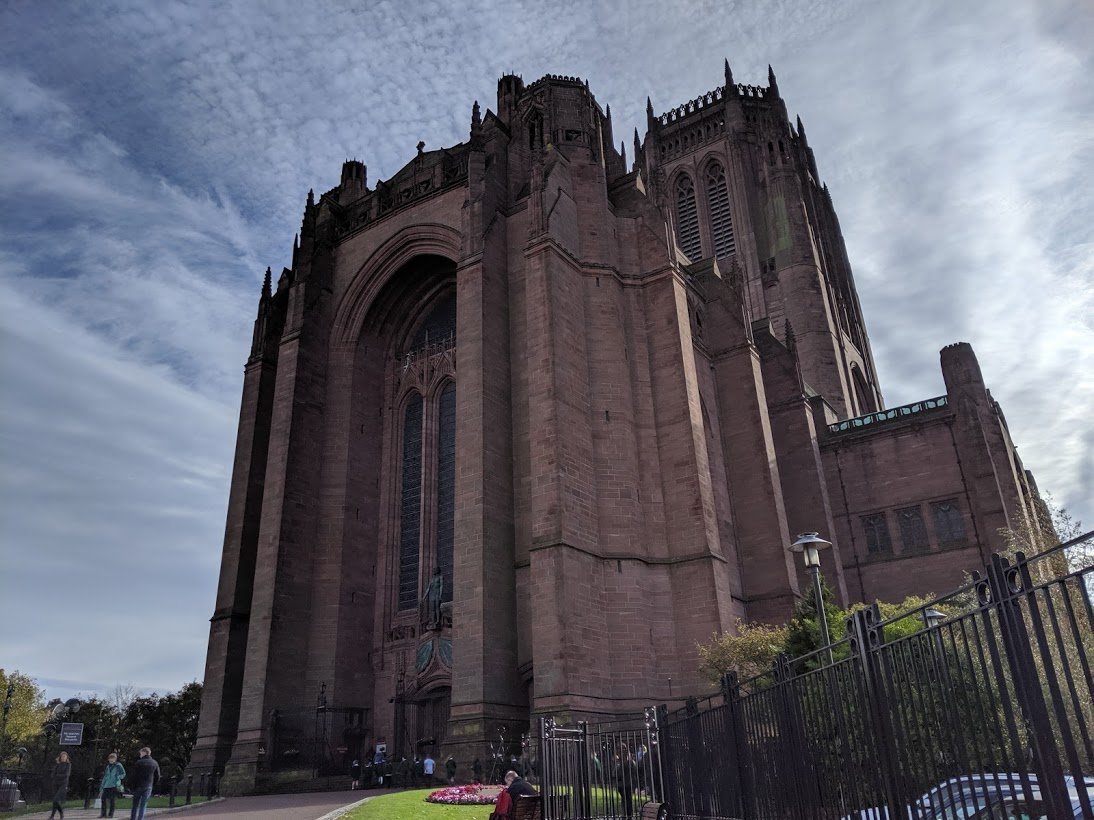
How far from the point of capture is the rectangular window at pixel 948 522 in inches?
1209

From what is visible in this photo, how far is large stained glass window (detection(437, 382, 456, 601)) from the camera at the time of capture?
2839cm

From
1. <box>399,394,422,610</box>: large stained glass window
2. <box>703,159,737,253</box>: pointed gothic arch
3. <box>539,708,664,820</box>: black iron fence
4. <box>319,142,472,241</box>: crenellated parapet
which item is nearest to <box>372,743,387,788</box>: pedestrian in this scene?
<box>399,394,422,610</box>: large stained glass window

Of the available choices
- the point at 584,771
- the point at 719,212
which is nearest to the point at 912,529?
the point at 584,771

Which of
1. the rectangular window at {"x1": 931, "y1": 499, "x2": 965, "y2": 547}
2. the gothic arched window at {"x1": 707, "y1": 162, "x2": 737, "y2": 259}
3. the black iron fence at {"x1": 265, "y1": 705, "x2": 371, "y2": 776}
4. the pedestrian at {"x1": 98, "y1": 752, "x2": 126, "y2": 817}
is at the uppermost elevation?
the gothic arched window at {"x1": 707, "y1": 162, "x2": 737, "y2": 259}

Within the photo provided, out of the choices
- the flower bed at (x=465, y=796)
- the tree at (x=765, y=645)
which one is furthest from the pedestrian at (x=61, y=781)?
the tree at (x=765, y=645)

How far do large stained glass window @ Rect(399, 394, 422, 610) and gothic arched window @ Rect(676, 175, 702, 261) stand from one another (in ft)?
94.5

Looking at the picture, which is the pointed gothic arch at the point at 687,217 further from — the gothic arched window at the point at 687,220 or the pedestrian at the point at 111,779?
the pedestrian at the point at 111,779

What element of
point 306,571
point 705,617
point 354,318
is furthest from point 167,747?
point 705,617

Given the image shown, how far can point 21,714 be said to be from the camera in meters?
46.2

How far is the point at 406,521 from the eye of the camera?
3027 centimetres

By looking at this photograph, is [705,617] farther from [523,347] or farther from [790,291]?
[790,291]

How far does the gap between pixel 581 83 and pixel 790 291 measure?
77.3ft

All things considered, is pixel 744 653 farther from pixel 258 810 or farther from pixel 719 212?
pixel 719 212

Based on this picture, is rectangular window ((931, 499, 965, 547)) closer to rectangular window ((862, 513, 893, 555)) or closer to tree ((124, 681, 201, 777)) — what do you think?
rectangular window ((862, 513, 893, 555))
